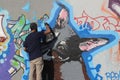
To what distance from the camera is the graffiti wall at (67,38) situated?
9.70 metres

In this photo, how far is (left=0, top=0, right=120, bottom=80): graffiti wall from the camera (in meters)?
9.70

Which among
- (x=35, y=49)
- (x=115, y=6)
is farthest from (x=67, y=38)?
(x=115, y=6)

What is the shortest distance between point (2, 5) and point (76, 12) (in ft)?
6.08

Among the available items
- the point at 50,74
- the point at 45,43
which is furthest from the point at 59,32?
the point at 50,74

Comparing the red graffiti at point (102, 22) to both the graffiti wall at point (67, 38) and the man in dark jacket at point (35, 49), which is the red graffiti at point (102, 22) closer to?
the graffiti wall at point (67, 38)

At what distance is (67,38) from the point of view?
10.0m

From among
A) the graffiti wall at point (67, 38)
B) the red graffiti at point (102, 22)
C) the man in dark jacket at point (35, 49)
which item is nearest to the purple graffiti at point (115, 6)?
the graffiti wall at point (67, 38)

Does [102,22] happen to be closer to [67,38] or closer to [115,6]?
[115,6]

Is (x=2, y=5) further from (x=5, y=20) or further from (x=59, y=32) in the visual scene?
(x=59, y=32)

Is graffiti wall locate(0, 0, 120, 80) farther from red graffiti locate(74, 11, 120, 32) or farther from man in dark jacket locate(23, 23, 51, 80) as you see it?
man in dark jacket locate(23, 23, 51, 80)

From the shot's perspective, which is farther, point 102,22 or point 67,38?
point 67,38

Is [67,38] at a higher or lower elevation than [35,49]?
higher

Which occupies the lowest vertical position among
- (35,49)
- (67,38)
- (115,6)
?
(35,49)

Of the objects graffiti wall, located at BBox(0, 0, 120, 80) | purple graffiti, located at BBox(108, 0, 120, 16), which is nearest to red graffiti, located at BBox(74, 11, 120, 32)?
graffiti wall, located at BBox(0, 0, 120, 80)
